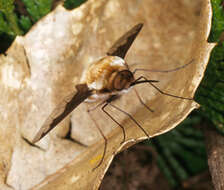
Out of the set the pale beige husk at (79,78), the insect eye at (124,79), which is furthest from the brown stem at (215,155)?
the insect eye at (124,79)

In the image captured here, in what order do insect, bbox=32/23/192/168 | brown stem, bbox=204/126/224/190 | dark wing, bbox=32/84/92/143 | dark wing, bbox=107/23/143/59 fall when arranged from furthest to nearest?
dark wing, bbox=107/23/143/59 → insect, bbox=32/23/192/168 → dark wing, bbox=32/84/92/143 → brown stem, bbox=204/126/224/190

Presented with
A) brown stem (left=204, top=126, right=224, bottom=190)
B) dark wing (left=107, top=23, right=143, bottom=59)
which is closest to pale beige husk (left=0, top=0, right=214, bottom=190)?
dark wing (left=107, top=23, right=143, bottom=59)

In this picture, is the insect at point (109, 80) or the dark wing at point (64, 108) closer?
the dark wing at point (64, 108)

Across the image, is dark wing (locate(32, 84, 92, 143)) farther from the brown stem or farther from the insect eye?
the brown stem

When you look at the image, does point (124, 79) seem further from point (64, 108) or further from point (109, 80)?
point (64, 108)

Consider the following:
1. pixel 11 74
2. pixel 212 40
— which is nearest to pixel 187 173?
pixel 212 40

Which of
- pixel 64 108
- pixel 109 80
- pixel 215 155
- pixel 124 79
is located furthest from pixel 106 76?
pixel 215 155

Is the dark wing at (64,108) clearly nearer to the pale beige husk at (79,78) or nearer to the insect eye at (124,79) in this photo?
the pale beige husk at (79,78)
